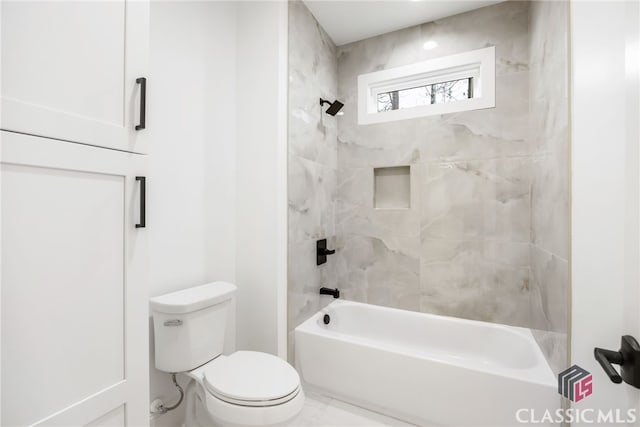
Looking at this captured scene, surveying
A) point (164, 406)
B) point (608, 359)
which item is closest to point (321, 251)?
point (164, 406)

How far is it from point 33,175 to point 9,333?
0.37 metres

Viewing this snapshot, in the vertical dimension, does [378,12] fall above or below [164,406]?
above

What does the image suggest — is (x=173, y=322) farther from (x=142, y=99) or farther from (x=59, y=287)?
(x=142, y=99)

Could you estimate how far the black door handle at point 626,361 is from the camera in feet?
1.82

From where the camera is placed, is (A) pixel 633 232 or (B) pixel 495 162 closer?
(A) pixel 633 232

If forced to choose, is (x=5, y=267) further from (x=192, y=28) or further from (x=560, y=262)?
(x=560, y=262)

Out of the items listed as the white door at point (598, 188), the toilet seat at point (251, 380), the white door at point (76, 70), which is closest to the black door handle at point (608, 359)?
the white door at point (598, 188)

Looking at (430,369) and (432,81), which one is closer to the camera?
(430,369)

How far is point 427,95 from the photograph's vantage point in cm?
223

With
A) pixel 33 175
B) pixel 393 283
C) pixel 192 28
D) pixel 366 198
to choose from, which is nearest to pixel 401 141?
pixel 366 198

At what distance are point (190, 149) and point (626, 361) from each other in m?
1.84

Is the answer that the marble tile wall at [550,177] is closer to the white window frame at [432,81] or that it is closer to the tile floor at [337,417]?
the white window frame at [432,81]

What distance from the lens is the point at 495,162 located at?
1957 millimetres

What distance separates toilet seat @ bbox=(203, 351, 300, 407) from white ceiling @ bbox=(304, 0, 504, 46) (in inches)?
92.0
